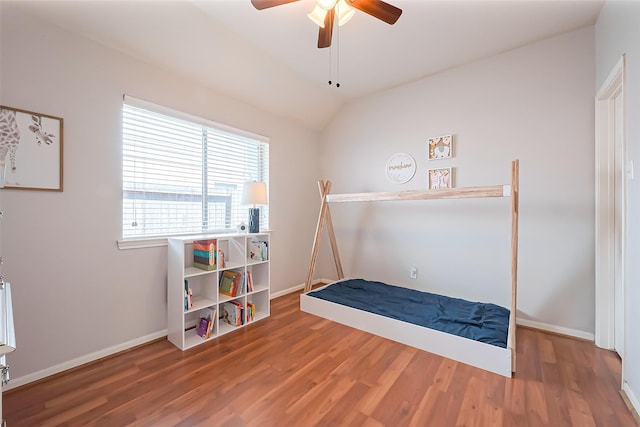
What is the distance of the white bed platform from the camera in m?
1.95

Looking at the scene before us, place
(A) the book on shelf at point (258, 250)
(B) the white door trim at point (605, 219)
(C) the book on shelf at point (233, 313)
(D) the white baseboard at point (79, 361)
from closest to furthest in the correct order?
1. (D) the white baseboard at point (79, 361)
2. (B) the white door trim at point (605, 219)
3. (C) the book on shelf at point (233, 313)
4. (A) the book on shelf at point (258, 250)

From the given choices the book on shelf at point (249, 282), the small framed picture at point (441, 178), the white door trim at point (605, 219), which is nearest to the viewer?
the white door trim at point (605, 219)

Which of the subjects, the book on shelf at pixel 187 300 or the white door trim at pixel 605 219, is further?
the book on shelf at pixel 187 300

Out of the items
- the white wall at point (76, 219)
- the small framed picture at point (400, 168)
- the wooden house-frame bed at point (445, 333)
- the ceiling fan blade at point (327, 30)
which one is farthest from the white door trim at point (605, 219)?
the white wall at point (76, 219)

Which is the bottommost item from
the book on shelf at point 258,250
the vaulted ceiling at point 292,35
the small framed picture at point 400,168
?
the book on shelf at point 258,250

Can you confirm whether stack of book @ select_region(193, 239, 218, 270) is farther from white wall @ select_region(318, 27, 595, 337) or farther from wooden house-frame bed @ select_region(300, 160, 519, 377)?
white wall @ select_region(318, 27, 595, 337)

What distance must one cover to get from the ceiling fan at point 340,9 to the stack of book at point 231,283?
2190mm

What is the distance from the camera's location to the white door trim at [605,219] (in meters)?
2.20

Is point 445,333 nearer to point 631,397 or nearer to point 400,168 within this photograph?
point 631,397

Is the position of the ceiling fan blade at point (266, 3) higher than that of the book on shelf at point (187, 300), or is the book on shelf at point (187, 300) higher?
the ceiling fan blade at point (266, 3)

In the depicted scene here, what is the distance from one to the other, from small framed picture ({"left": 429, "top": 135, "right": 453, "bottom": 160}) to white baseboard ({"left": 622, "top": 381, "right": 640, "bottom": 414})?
2221 millimetres

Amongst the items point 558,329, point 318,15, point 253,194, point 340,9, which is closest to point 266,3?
point 318,15

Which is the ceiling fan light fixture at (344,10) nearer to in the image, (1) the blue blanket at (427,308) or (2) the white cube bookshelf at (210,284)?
(2) the white cube bookshelf at (210,284)

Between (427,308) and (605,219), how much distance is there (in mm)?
1614
